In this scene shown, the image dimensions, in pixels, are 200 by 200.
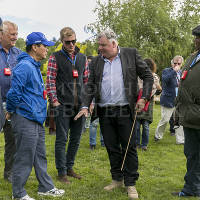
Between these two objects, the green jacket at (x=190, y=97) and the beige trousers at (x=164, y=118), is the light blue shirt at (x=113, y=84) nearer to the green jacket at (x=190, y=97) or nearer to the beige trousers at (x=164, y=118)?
the green jacket at (x=190, y=97)

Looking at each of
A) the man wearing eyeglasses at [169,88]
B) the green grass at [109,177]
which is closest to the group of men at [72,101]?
the green grass at [109,177]

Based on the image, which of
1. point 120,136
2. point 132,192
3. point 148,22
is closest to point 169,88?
point 120,136

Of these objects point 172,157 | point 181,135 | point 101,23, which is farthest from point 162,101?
point 101,23

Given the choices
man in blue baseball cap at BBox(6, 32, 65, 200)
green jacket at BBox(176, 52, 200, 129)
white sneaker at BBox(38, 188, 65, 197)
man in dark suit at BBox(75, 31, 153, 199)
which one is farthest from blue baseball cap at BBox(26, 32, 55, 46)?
white sneaker at BBox(38, 188, 65, 197)

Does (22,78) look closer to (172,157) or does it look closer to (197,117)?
(197,117)

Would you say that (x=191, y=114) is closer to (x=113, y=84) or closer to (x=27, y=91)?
(x=113, y=84)

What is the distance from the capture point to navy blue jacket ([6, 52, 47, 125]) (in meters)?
3.95

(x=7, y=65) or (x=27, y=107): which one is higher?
(x=7, y=65)

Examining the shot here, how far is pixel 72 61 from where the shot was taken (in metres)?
5.17

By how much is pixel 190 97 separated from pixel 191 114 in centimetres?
24

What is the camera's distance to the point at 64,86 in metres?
5.11

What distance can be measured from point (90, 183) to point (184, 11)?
3390cm

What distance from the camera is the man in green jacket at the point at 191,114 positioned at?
164 inches

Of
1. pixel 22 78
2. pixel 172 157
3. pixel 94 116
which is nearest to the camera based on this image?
pixel 22 78
